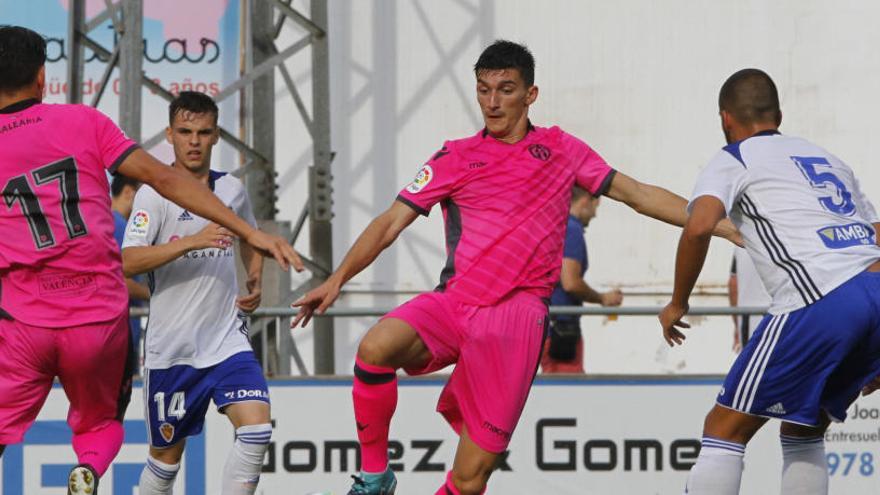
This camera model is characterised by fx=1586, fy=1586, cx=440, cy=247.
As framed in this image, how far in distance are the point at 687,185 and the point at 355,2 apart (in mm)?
3230

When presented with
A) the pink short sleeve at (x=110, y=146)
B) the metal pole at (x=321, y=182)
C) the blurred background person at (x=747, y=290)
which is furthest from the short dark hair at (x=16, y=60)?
the metal pole at (x=321, y=182)

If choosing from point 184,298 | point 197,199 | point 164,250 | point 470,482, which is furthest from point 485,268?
point 184,298

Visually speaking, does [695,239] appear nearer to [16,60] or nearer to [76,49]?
[16,60]

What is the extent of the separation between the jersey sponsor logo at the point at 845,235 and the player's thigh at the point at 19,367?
10.3 ft

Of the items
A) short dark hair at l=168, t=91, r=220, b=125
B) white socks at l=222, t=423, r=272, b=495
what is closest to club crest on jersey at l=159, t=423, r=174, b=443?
white socks at l=222, t=423, r=272, b=495

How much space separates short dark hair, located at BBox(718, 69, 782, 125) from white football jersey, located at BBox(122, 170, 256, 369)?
2.62 m

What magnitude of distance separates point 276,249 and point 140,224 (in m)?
2.17

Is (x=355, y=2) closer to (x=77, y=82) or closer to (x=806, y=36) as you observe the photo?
(x=77, y=82)

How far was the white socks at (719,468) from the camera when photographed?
6395 mm

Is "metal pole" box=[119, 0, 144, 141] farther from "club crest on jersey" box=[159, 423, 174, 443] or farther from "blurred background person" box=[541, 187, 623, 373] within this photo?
"club crest on jersey" box=[159, 423, 174, 443]

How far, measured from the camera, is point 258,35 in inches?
481

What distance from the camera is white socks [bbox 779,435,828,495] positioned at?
6.72 m

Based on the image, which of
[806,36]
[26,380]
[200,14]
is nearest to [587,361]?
[806,36]

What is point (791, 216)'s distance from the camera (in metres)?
6.32
